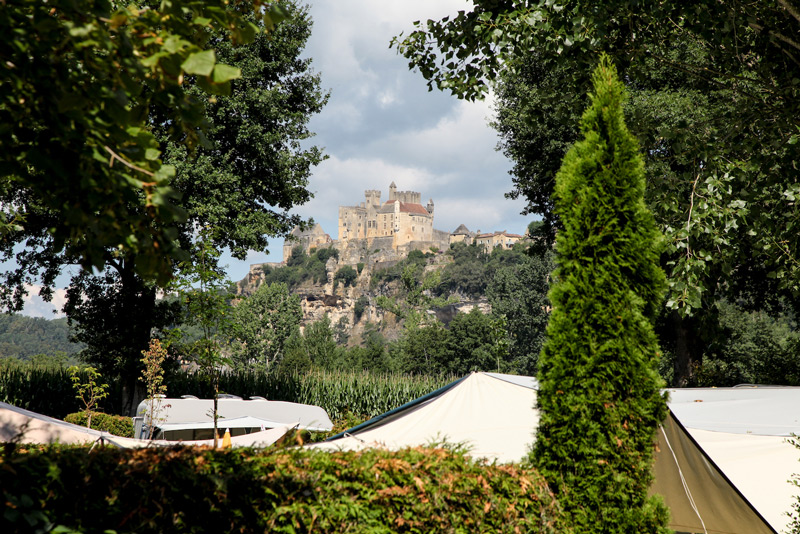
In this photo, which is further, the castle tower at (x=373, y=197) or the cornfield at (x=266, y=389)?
the castle tower at (x=373, y=197)

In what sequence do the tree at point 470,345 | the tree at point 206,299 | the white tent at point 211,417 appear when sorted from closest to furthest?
the tree at point 206,299 < the white tent at point 211,417 < the tree at point 470,345

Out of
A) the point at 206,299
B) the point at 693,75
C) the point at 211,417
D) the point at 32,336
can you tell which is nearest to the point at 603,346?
the point at 693,75

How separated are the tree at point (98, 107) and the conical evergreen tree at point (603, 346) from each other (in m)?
3.18

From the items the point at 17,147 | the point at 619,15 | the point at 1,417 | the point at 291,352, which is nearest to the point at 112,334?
the point at 1,417

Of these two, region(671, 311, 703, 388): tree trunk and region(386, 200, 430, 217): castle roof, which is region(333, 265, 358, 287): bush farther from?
region(671, 311, 703, 388): tree trunk

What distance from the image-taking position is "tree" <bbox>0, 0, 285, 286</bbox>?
2.16 metres

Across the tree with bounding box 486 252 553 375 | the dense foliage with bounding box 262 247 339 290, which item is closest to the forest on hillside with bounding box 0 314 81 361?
the dense foliage with bounding box 262 247 339 290

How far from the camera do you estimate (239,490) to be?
10.0ft

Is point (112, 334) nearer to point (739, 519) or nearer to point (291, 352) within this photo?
point (739, 519)

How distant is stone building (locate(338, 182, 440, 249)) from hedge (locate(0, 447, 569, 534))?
138716mm

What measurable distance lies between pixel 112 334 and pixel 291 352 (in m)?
51.1

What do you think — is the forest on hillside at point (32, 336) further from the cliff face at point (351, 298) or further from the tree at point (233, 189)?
the tree at point (233, 189)

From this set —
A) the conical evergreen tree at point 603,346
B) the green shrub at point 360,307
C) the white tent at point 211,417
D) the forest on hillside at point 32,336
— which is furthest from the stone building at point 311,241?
the conical evergreen tree at point 603,346

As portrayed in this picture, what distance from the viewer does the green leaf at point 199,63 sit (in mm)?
2193
